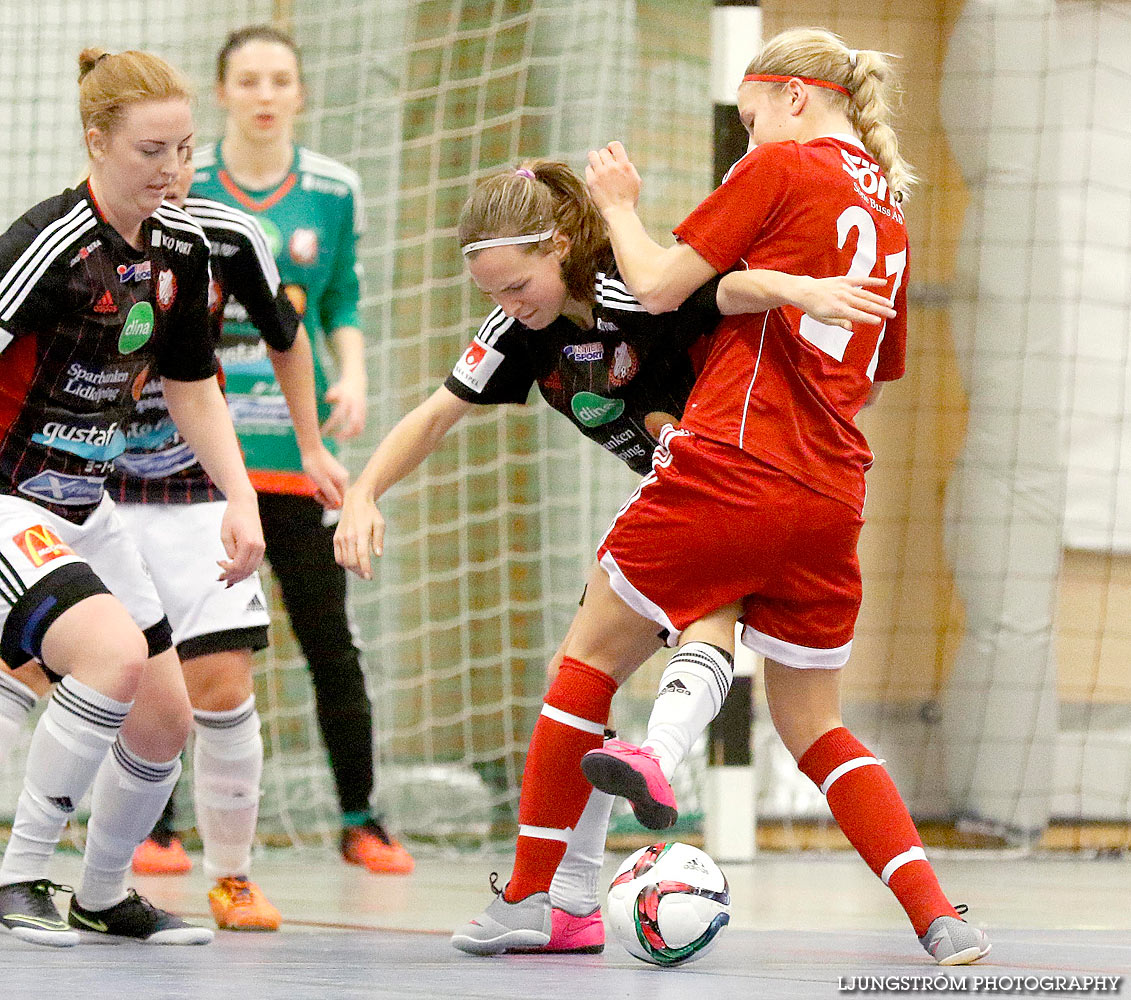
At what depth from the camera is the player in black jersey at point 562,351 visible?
243 centimetres

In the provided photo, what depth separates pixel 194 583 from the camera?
9.85ft

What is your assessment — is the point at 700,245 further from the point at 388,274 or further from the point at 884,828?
the point at 388,274

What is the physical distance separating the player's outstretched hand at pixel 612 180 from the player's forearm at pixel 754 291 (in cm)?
20

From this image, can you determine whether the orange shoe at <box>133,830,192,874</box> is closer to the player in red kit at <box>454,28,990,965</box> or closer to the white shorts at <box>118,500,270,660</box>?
the white shorts at <box>118,500,270,660</box>

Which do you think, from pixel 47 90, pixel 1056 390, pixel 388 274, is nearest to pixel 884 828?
pixel 1056 390

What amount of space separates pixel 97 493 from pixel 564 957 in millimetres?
1031

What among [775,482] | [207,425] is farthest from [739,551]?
[207,425]

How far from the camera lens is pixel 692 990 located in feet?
6.43

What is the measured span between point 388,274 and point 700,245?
296cm

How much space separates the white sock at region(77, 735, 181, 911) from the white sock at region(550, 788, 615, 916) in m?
0.67

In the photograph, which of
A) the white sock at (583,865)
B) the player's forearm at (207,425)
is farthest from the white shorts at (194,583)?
the white sock at (583,865)

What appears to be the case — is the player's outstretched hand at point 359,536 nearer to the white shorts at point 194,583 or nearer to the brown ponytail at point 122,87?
the white shorts at point 194,583

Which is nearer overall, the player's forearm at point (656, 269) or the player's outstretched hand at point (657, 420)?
the player's forearm at point (656, 269)

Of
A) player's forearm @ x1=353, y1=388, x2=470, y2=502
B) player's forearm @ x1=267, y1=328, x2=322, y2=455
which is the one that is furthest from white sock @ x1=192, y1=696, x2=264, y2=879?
player's forearm @ x1=353, y1=388, x2=470, y2=502
